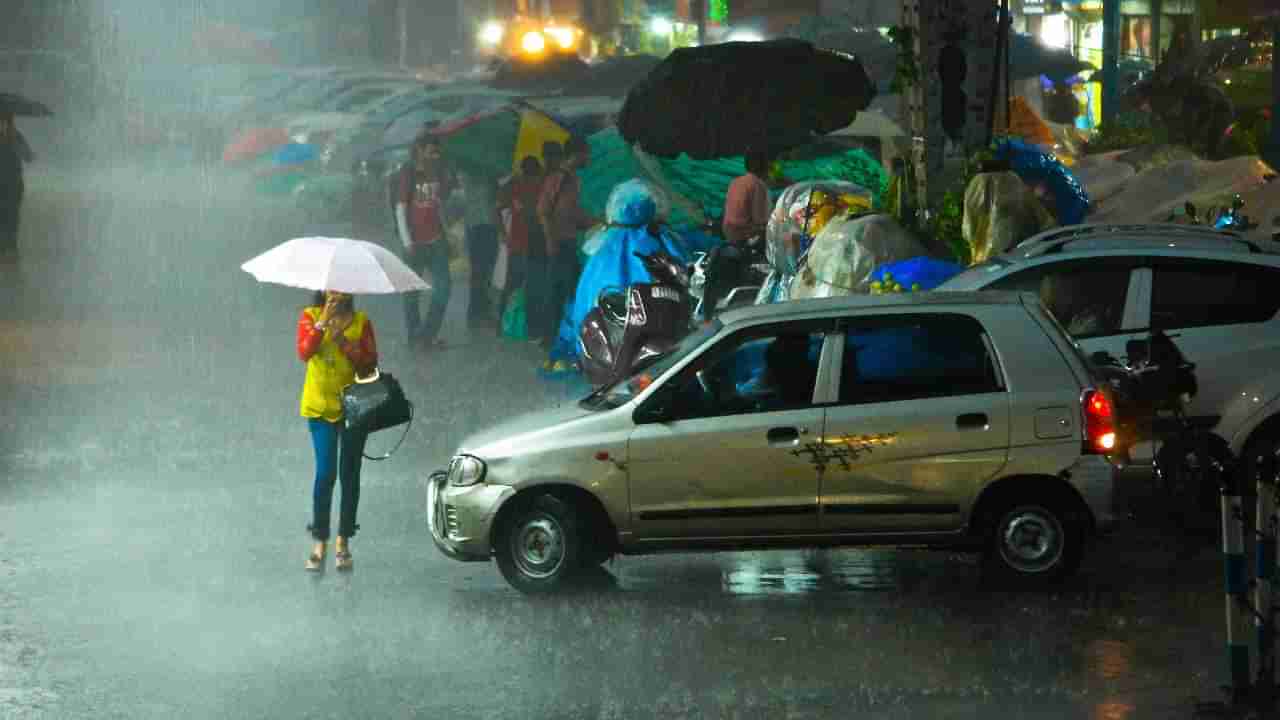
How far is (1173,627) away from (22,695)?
4899 millimetres

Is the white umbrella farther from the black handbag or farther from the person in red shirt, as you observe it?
the person in red shirt

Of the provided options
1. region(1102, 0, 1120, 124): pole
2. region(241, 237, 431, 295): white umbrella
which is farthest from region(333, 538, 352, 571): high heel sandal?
region(1102, 0, 1120, 124): pole

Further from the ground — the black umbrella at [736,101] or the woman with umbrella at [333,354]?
the black umbrella at [736,101]

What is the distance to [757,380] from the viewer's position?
11188 mm

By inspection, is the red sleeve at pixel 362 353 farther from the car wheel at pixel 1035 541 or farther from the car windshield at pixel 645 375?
the car wheel at pixel 1035 541

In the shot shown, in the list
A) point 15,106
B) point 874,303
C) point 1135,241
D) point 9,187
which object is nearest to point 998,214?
point 1135,241

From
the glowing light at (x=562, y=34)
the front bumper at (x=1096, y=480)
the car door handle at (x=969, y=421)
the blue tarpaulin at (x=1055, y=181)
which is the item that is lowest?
the front bumper at (x=1096, y=480)

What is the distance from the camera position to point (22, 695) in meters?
9.29

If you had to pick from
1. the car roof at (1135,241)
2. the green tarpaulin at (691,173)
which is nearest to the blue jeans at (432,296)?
the green tarpaulin at (691,173)

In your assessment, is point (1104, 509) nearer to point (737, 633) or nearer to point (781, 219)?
point (737, 633)

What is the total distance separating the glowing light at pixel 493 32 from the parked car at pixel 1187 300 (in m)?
63.2

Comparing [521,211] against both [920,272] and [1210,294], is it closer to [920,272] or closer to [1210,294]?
[920,272]

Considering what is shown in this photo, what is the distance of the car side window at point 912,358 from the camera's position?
36.1 ft

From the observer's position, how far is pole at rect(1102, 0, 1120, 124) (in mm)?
33000
